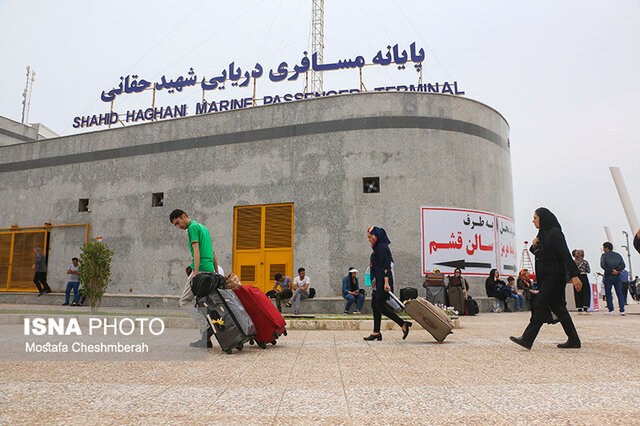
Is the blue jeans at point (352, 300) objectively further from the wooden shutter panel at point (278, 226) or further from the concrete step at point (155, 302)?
the wooden shutter panel at point (278, 226)

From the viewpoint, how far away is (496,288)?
51.5 feet

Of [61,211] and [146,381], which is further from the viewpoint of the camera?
[61,211]

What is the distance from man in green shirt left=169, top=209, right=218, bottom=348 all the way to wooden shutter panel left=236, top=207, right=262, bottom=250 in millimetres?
9951

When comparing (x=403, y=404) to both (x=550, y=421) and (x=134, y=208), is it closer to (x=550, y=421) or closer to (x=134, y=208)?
(x=550, y=421)

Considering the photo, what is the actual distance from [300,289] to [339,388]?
10442 mm

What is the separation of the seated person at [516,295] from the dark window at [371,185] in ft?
17.7

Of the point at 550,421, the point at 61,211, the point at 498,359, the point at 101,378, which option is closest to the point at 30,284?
the point at 61,211

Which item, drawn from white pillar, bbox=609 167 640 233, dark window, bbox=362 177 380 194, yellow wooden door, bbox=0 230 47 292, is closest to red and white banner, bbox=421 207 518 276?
dark window, bbox=362 177 380 194

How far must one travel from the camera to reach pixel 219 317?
19.2 feet

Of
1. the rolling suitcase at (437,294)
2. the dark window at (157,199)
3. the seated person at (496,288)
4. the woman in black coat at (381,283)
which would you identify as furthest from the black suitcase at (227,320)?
the dark window at (157,199)

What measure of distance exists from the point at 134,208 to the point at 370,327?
11.8 m

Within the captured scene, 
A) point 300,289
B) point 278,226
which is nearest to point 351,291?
point 300,289

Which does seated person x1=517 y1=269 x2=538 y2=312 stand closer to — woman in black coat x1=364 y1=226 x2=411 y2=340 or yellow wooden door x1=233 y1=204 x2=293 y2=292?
yellow wooden door x1=233 y1=204 x2=293 y2=292

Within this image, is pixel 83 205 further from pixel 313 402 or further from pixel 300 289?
pixel 313 402
